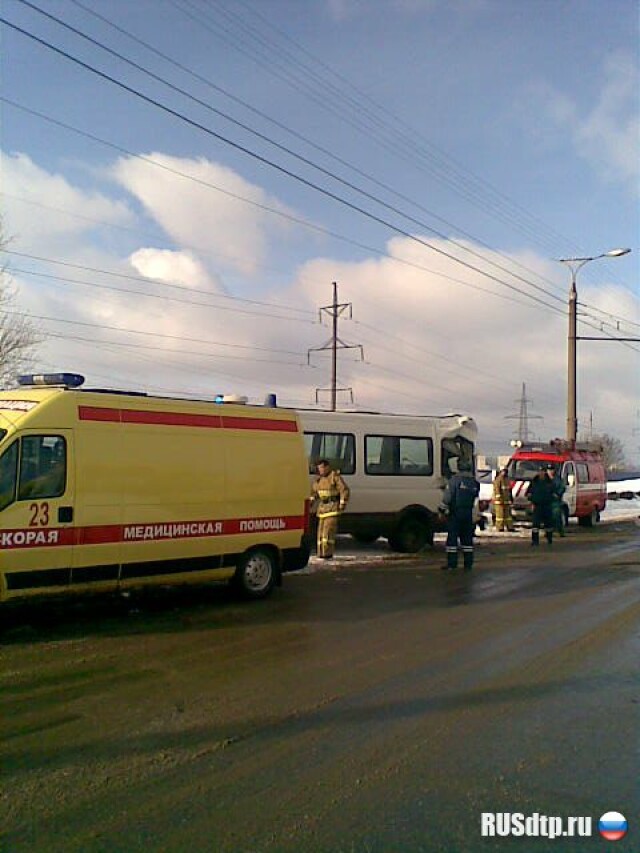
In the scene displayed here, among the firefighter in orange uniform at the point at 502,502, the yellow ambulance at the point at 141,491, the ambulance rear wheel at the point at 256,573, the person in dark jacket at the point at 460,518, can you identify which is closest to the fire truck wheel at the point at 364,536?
the person in dark jacket at the point at 460,518

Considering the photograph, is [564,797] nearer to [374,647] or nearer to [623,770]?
[623,770]

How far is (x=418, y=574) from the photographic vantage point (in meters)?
13.2

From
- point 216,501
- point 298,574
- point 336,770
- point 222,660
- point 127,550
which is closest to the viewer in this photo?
point 336,770

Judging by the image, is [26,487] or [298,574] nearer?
[26,487]

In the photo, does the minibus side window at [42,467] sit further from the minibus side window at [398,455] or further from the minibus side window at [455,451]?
the minibus side window at [455,451]

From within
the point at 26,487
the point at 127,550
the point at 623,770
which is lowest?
the point at 623,770

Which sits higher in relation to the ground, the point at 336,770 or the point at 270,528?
the point at 270,528

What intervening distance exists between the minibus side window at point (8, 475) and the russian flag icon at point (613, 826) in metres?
5.86

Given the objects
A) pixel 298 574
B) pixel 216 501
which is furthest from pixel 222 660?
pixel 298 574

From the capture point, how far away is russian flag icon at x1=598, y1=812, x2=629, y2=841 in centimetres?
389

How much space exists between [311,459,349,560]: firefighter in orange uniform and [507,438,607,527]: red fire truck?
A: 1072cm

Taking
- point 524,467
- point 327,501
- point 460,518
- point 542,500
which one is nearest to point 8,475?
point 327,501

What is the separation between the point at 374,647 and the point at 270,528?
299 cm

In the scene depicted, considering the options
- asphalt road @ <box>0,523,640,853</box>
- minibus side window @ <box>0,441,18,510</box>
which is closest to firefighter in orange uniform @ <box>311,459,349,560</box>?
asphalt road @ <box>0,523,640,853</box>
